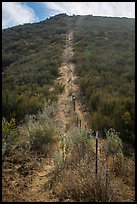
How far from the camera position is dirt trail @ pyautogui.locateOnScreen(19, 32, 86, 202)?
4.79 meters

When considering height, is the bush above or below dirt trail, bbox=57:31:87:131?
below

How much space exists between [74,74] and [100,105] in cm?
758

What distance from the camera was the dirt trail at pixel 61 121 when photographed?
479 cm

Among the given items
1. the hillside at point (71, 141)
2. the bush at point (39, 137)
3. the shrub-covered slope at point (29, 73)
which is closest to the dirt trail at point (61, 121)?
the hillside at point (71, 141)

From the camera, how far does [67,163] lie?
5.49 m

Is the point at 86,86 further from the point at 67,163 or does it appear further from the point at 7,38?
the point at 7,38

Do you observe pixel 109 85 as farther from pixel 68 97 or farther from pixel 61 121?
pixel 61 121

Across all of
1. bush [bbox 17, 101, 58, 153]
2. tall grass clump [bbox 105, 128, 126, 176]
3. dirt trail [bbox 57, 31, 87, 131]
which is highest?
dirt trail [bbox 57, 31, 87, 131]

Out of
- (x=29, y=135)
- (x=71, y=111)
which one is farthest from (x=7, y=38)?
(x=29, y=135)

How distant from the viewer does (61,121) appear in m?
9.26

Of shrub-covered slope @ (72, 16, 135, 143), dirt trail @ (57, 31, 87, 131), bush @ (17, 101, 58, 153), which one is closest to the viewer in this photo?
bush @ (17, 101, 58, 153)

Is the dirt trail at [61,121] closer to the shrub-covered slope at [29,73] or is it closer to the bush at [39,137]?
the shrub-covered slope at [29,73]

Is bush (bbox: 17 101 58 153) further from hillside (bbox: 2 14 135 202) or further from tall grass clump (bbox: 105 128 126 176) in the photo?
tall grass clump (bbox: 105 128 126 176)

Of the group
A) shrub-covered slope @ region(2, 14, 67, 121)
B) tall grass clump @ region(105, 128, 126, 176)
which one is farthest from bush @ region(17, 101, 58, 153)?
shrub-covered slope @ region(2, 14, 67, 121)
